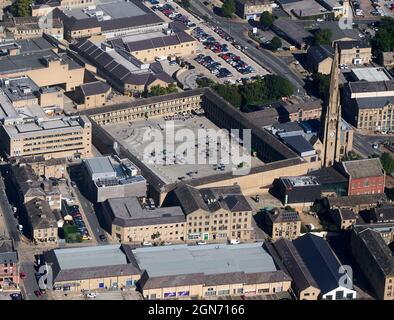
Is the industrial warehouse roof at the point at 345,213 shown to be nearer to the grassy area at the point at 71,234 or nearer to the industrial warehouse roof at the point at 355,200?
the industrial warehouse roof at the point at 355,200

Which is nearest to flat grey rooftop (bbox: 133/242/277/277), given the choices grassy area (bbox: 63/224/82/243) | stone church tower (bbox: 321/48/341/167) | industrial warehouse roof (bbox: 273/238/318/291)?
industrial warehouse roof (bbox: 273/238/318/291)

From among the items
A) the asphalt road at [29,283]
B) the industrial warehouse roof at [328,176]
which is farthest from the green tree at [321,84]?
the asphalt road at [29,283]

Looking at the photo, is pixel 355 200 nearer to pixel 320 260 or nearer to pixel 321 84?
pixel 320 260

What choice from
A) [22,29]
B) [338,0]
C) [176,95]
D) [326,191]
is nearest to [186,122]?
[176,95]

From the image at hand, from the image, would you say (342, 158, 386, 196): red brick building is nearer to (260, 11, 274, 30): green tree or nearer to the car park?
the car park
